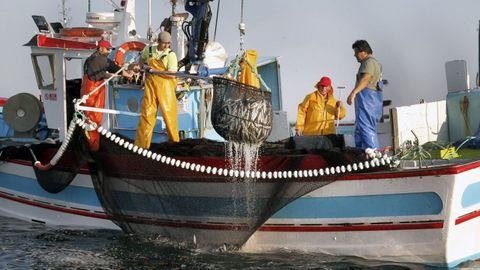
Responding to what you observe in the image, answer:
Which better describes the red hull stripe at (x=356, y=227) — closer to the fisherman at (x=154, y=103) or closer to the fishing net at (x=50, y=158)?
the fisherman at (x=154, y=103)

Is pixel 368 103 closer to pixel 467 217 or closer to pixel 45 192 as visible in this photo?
pixel 467 217

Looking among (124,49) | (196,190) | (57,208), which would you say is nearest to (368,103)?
(196,190)

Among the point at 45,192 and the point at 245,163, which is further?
the point at 45,192

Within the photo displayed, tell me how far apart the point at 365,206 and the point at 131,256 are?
265 centimetres

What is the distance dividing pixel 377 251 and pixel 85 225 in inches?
152

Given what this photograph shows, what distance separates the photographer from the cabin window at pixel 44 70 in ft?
34.6

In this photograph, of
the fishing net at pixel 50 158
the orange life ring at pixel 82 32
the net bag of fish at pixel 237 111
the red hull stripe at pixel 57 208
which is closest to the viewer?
the net bag of fish at pixel 237 111

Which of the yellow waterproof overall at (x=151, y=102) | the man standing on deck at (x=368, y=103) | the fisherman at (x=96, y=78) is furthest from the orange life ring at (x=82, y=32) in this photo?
the man standing on deck at (x=368, y=103)

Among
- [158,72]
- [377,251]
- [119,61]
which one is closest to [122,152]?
[158,72]

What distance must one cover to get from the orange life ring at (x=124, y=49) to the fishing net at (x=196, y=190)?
2103 mm

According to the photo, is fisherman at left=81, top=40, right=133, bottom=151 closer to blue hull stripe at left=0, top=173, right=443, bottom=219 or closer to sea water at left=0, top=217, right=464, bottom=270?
blue hull stripe at left=0, top=173, right=443, bottom=219

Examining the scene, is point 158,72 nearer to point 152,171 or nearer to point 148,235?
point 152,171

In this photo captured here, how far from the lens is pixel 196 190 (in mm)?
7977

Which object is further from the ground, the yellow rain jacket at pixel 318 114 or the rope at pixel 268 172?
the yellow rain jacket at pixel 318 114
